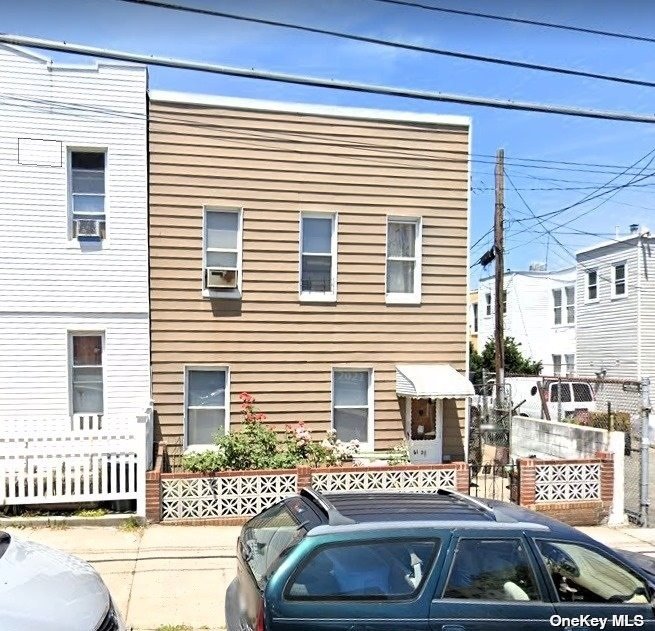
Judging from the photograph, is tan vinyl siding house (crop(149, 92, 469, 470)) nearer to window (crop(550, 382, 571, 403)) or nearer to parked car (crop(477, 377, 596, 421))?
parked car (crop(477, 377, 596, 421))

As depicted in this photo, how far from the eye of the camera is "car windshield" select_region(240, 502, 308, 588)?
396cm

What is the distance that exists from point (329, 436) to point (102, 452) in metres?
3.82

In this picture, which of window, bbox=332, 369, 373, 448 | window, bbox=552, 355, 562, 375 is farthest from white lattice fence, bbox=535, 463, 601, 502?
window, bbox=552, 355, 562, 375

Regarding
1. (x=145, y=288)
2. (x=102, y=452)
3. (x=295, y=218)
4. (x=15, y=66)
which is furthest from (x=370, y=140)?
(x=102, y=452)

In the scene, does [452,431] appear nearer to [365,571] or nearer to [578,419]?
[578,419]

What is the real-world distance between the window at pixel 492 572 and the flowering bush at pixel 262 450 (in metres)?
5.22

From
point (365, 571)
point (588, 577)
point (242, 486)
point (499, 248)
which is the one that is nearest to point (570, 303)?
point (499, 248)

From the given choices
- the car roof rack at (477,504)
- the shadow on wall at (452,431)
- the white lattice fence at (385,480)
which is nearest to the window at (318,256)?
the shadow on wall at (452,431)

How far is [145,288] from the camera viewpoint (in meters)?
10.2

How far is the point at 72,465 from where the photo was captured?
810 cm

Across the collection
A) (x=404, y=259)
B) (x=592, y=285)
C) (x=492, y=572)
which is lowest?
(x=492, y=572)

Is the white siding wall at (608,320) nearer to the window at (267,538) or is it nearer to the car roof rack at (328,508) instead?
the car roof rack at (328,508)

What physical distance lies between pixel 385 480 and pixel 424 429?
2582mm

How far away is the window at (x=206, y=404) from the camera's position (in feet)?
34.5
